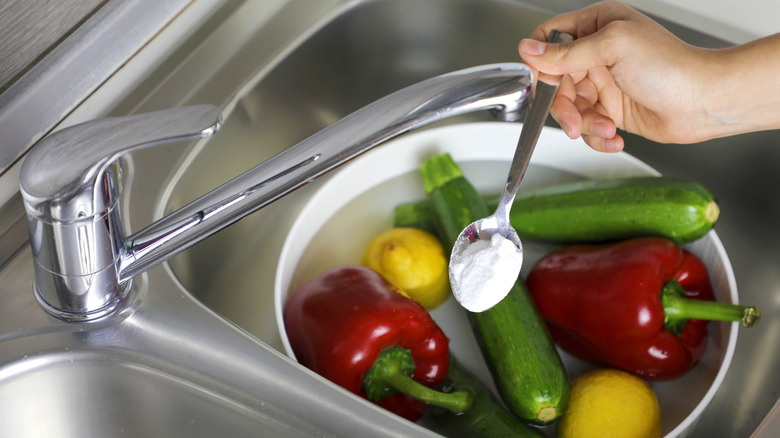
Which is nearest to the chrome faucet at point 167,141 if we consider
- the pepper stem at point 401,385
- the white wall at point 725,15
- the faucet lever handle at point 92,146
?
the faucet lever handle at point 92,146

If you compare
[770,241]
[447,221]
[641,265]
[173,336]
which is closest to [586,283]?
[641,265]

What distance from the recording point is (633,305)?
2.30ft

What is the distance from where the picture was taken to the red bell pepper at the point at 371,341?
646mm

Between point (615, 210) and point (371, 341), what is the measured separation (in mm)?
293

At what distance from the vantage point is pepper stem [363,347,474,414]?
2.09 ft

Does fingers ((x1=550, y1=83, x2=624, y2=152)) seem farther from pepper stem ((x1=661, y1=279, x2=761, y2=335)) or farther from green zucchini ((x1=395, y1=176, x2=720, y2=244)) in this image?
pepper stem ((x1=661, y1=279, x2=761, y2=335))

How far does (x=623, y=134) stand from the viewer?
3.01ft

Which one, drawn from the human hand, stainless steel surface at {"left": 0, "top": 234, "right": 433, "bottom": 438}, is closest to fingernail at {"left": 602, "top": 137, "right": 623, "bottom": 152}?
the human hand

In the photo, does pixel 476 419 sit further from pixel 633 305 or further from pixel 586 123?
pixel 586 123

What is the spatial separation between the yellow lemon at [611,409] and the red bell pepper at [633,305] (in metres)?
0.03

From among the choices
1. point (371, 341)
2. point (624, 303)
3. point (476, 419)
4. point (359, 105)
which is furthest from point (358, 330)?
point (359, 105)

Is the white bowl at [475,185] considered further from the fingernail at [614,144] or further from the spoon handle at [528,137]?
the spoon handle at [528,137]

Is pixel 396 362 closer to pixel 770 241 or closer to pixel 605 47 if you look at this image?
pixel 605 47

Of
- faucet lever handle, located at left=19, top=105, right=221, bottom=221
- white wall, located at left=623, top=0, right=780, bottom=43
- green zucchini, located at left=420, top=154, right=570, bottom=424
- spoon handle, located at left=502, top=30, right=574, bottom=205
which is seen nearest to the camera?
faucet lever handle, located at left=19, top=105, right=221, bottom=221
